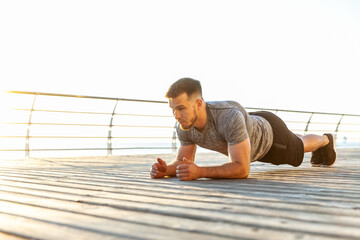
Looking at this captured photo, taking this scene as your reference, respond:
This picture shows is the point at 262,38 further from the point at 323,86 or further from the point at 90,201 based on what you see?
the point at 90,201

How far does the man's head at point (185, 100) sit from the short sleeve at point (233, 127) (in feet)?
0.62

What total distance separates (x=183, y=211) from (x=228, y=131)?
126 cm

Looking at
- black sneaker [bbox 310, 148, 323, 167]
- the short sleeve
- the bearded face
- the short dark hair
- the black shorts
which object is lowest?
black sneaker [bbox 310, 148, 323, 167]

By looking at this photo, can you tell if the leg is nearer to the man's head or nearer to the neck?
the neck

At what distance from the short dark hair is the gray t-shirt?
21 cm

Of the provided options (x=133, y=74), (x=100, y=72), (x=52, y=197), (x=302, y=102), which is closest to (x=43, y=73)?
(x=100, y=72)

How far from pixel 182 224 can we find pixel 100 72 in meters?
28.4

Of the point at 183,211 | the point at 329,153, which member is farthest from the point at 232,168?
the point at 329,153

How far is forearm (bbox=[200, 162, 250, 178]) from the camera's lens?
2.71m

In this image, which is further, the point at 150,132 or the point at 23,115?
the point at 150,132

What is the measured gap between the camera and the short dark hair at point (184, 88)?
8.79ft

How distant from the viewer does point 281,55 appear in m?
21.8

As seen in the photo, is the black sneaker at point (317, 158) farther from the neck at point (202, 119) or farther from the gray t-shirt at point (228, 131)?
the neck at point (202, 119)

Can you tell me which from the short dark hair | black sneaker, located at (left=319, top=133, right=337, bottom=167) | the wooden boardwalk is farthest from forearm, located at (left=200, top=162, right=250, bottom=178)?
black sneaker, located at (left=319, top=133, right=337, bottom=167)
